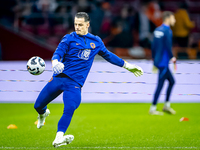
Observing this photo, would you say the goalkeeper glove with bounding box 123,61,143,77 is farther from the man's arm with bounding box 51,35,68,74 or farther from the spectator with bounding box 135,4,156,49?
A: the spectator with bounding box 135,4,156,49

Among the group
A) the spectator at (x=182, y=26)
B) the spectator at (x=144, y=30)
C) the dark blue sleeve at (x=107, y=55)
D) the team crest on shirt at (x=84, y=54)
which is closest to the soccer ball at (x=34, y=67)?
the team crest on shirt at (x=84, y=54)

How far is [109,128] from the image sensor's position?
21.9 ft

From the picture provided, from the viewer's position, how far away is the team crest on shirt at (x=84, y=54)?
16.4 feet

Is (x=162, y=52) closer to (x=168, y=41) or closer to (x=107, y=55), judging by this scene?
(x=168, y=41)

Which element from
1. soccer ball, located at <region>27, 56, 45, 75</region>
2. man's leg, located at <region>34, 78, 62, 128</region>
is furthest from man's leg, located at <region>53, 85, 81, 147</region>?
soccer ball, located at <region>27, 56, 45, 75</region>

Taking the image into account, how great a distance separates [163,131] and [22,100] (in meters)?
4.42

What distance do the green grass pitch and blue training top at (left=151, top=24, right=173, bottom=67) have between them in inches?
46.8

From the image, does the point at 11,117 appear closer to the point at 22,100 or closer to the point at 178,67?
the point at 22,100

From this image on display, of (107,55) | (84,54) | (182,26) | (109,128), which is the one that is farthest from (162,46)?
(182,26)

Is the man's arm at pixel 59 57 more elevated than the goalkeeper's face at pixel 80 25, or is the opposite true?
the goalkeeper's face at pixel 80 25

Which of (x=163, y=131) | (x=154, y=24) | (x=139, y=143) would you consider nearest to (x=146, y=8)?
(x=154, y=24)

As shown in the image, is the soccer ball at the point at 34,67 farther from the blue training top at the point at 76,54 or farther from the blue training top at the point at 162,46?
the blue training top at the point at 162,46

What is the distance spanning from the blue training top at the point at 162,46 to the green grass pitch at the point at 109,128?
1.19 meters

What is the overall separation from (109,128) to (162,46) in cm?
244
